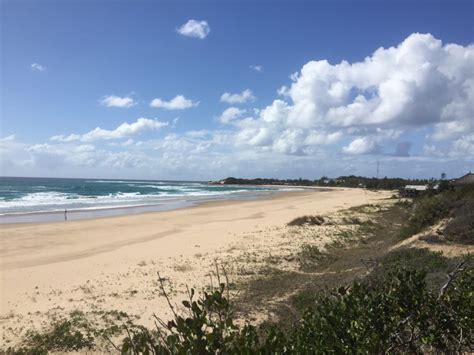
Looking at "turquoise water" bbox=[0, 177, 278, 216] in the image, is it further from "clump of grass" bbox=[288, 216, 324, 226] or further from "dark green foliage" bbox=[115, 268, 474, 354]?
"dark green foliage" bbox=[115, 268, 474, 354]

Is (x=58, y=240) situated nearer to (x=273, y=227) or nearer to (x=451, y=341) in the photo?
(x=273, y=227)

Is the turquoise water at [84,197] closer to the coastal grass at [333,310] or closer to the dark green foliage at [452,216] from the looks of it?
the coastal grass at [333,310]

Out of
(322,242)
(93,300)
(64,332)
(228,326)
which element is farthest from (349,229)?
(228,326)

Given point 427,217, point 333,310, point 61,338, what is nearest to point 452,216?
point 427,217

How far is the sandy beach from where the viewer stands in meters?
8.85

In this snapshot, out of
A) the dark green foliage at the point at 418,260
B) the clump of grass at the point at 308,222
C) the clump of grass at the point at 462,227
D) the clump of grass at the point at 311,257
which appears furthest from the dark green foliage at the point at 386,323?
the clump of grass at the point at 308,222

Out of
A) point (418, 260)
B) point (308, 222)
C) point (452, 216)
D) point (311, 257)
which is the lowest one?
point (311, 257)

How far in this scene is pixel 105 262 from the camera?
13.6 metres

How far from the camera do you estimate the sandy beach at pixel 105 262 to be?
885cm

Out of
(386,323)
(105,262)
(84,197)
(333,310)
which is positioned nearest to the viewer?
(333,310)

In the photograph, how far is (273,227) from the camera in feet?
69.7

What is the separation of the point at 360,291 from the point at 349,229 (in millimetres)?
16547

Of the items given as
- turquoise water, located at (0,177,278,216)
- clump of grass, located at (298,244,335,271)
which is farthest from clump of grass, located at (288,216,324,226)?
turquoise water, located at (0,177,278,216)

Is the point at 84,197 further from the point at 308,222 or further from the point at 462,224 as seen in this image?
the point at 462,224
